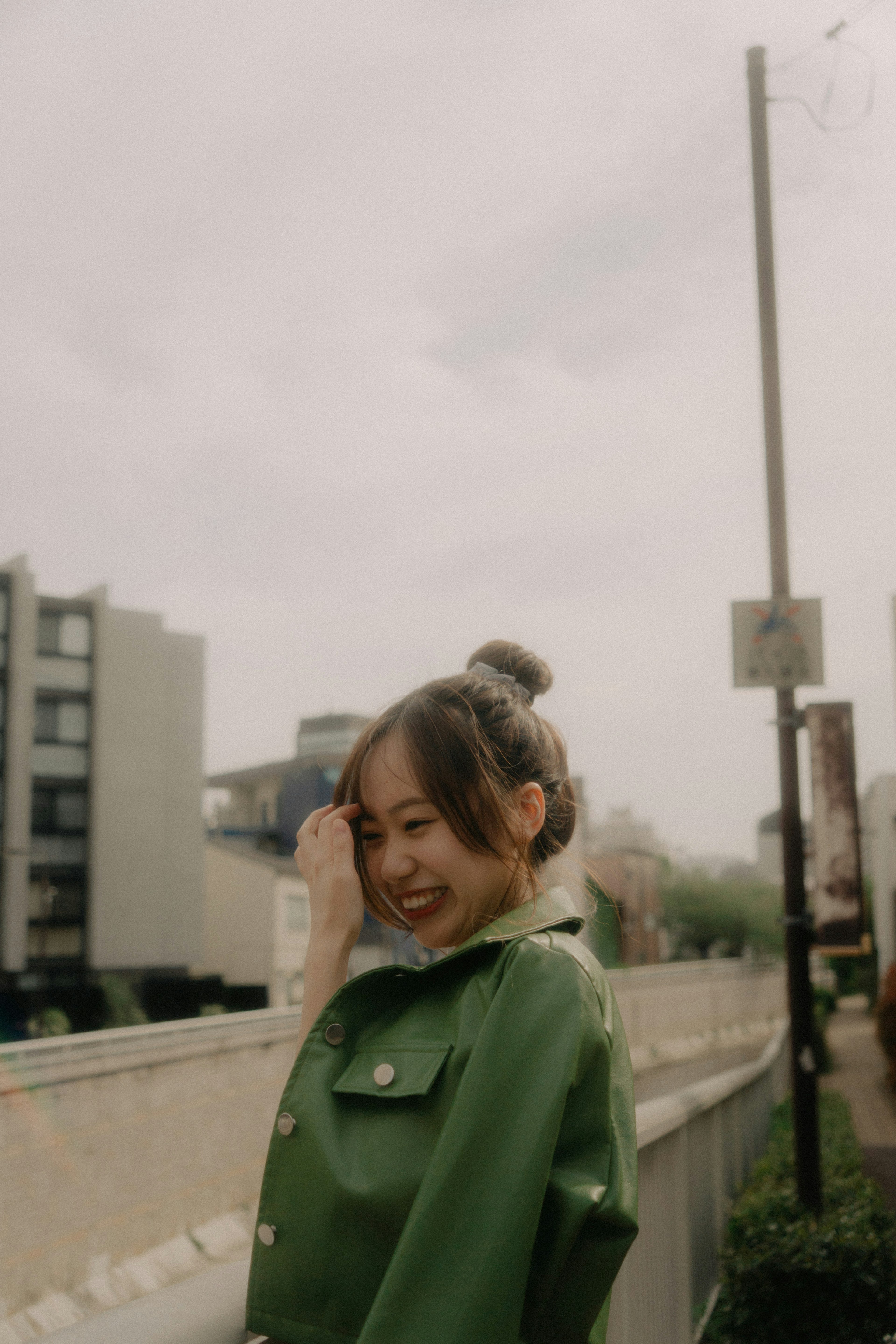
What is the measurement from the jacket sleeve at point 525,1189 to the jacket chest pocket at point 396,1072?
0.19ft

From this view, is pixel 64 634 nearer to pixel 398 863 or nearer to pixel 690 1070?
pixel 690 1070

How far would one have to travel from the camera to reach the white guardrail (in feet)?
4.74

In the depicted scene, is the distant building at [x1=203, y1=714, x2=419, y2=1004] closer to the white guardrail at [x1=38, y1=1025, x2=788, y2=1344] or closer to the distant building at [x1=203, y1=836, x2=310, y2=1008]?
the distant building at [x1=203, y1=836, x2=310, y2=1008]

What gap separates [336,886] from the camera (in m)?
1.81

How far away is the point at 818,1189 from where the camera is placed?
5.70 metres

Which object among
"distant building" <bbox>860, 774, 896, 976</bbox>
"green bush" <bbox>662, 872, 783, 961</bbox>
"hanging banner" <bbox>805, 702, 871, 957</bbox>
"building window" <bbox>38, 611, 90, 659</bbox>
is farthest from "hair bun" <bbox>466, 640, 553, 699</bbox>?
"green bush" <bbox>662, 872, 783, 961</bbox>

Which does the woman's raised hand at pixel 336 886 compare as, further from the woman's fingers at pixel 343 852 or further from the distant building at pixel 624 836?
the distant building at pixel 624 836

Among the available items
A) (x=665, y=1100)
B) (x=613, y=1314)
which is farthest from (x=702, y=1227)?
(x=613, y=1314)

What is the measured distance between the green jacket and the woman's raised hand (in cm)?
24

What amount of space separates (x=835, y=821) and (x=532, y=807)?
5.03m

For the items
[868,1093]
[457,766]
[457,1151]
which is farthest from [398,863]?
[868,1093]

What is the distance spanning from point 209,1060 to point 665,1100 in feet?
81.0

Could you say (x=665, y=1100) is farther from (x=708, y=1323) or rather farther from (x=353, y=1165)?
(x=353, y=1165)

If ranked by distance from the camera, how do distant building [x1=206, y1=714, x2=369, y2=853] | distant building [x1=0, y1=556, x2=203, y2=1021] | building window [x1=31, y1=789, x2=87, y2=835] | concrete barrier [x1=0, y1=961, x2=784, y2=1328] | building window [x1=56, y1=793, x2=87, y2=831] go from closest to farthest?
concrete barrier [x1=0, y1=961, x2=784, y2=1328] < distant building [x1=0, y1=556, x2=203, y2=1021] < building window [x1=31, y1=789, x2=87, y2=835] < building window [x1=56, y1=793, x2=87, y2=831] < distant building [x1=206, y1=714, x2=369, y2=853]
